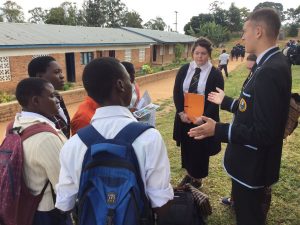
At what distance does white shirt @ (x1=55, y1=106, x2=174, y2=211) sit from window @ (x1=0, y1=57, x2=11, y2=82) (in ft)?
38.6

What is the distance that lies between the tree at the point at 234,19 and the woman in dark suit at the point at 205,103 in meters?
53.2

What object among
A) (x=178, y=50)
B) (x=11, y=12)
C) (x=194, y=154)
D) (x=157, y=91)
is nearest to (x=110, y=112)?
(x=194, y=154)

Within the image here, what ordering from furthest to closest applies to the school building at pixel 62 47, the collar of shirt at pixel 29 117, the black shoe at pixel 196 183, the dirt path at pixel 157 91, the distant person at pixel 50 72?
the school building at pixel 62 47 < the dirt path at pixel 157 91 < the black shoe at pixel 196 183 < the distant person at pixel 50 72 < the collar of shirt at pixel 29 117

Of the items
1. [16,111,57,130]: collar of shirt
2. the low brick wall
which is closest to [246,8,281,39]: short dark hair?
[16,111,57,130]: collar of shirt

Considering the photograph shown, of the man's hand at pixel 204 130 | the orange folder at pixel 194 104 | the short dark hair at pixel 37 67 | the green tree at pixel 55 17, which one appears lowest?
the orange folder at pixel 194 104

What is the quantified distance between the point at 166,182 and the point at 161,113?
25.0ft

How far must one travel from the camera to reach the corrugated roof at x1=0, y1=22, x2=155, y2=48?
41.0 feet

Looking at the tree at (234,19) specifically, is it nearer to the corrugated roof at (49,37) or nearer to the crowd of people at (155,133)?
the corrugated roof at (49,37)

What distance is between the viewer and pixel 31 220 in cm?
197

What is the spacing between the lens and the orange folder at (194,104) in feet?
10.6

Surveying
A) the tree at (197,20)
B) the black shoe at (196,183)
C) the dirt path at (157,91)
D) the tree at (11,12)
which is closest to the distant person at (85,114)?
the black shoe at (196,183)

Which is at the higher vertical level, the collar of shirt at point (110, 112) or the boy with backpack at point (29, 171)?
the collar of shirt at point (110, 112)

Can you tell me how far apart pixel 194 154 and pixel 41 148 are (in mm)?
2146

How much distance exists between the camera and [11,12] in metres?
41.0
